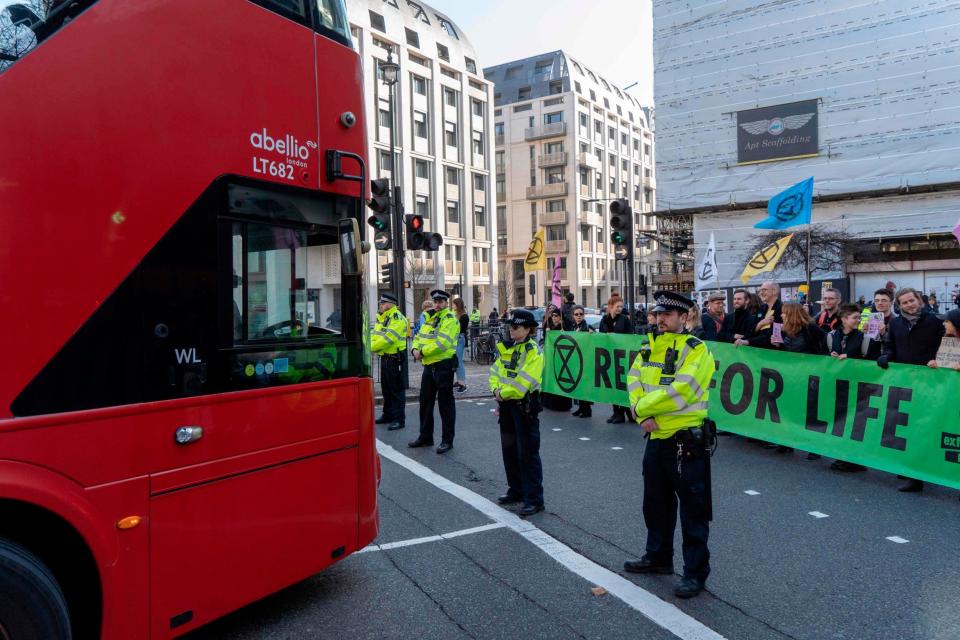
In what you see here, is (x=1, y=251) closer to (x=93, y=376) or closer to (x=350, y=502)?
(x=93, y=376)

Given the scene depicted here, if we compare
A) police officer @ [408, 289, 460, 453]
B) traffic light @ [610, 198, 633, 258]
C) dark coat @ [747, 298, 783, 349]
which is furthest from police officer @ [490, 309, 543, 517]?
traffic light @ [610, 198, 633, 258]

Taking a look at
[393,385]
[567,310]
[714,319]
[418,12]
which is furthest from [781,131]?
[418,12]

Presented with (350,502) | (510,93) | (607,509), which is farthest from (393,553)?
(510,93)

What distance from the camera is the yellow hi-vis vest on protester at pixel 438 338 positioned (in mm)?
9148

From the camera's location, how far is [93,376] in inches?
120

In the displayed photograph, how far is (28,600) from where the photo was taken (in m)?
2.85

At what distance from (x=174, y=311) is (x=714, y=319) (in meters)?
8.60

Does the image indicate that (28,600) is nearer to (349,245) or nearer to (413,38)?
(349,245)

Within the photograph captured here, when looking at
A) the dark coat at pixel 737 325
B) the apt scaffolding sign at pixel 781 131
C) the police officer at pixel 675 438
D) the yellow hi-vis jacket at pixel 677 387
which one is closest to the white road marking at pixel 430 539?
the police officer at pixel 675 438

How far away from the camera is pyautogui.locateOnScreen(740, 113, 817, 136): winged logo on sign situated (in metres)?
32.0

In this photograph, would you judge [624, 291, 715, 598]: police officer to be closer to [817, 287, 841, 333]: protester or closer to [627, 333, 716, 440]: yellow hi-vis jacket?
[627, 333, 716, 440]: yellow hi-vis jacket

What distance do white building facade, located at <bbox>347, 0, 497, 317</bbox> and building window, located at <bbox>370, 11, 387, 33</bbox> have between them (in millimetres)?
82

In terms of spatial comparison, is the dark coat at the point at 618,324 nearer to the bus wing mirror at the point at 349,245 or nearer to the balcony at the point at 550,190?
the bus wing mirror at the point at 349,245

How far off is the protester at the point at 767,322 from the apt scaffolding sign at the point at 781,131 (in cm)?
2573
